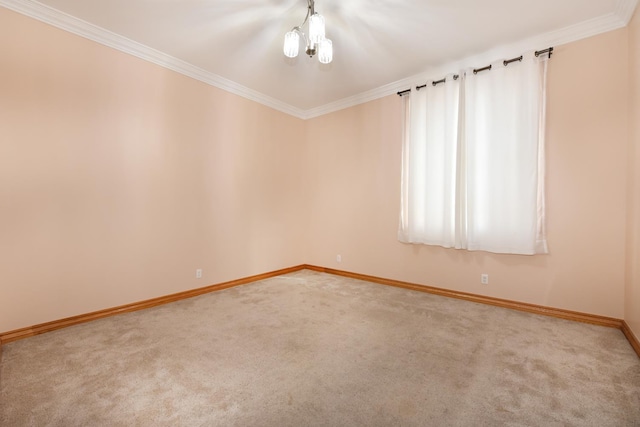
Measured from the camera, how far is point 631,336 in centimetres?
224

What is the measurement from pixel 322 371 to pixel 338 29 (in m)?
2.99

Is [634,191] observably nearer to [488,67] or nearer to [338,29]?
[488,67]

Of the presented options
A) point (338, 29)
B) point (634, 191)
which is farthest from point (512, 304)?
point (338, 29)

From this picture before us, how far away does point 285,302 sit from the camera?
10.7 ft

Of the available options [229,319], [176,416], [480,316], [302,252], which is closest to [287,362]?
[176,416]

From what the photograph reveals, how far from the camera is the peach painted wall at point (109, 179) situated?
2385mm

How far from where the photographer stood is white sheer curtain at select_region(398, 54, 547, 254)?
2904 mm

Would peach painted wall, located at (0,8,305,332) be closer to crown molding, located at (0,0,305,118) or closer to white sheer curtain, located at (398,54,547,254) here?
crown molding, located at (0,0,305,118)

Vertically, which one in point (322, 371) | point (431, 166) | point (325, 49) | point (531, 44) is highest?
point (531, 44)

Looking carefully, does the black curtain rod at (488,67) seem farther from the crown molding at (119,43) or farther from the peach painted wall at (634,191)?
the crown molding at (119,43)

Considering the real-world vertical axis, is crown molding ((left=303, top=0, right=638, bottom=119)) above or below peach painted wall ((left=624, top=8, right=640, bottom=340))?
above

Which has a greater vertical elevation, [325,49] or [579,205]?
[325,49]

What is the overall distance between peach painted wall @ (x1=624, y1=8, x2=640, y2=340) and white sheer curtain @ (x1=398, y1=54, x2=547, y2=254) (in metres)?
0.60

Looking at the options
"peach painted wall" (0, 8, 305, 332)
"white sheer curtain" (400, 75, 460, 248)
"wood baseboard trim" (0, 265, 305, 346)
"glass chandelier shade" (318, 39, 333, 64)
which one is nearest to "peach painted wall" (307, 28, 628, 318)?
"white sheer curtain" (400, 75, 460, 248)
